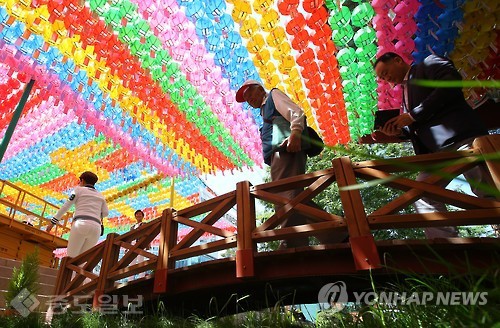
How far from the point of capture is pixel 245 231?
2633mm

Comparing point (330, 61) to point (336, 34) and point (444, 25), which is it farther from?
point (444, 25)

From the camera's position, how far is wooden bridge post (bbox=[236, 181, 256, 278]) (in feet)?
8.21

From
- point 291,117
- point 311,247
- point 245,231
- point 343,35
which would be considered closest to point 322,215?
point 311,247

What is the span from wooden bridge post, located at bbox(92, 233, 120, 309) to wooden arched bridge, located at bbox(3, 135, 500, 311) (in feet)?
0.04

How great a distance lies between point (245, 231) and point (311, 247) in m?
0.52

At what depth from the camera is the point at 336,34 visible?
3609 millimetres

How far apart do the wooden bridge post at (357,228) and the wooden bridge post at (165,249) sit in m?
1.63

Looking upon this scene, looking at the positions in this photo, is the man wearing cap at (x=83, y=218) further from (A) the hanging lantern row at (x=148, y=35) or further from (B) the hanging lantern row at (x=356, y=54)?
(B) the hanging lantern row at (x=356, y=54)

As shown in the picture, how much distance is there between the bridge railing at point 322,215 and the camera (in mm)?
2150

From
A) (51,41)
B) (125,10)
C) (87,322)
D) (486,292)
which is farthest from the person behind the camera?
(51,41)

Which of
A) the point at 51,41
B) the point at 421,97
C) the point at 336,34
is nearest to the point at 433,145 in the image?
the point at 421,97

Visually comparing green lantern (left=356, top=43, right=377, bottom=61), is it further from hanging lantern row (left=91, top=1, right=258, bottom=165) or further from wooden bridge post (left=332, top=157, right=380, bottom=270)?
hanging lantern row (left=91, top=1, right=258, bottom=165)

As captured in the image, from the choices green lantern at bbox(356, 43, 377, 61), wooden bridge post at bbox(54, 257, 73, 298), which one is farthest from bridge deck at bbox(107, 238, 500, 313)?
green lantern at bbox(356, 43, 377, 61)

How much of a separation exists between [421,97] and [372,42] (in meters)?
1.42
